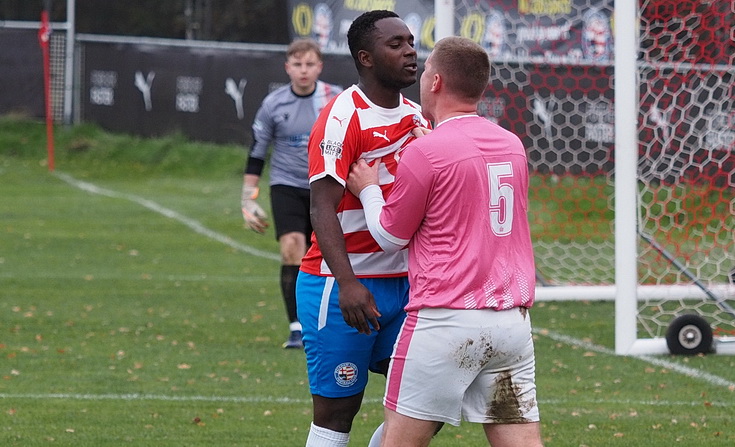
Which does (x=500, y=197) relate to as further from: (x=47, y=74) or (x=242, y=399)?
(x=47, y=74)

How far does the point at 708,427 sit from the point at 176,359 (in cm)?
351

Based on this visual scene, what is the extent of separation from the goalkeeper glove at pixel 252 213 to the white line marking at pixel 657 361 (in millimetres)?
2580

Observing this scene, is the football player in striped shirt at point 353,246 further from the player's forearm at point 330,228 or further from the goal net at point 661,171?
the goal net at point 661,171

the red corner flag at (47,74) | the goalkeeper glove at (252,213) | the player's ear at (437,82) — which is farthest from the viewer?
the red corner flag at (47,74)

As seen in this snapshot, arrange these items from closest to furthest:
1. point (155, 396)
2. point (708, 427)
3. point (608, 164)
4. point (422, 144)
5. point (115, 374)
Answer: point (422, 144), point (708, 427), point (155, 396), point (115, 374), point (608, 164)

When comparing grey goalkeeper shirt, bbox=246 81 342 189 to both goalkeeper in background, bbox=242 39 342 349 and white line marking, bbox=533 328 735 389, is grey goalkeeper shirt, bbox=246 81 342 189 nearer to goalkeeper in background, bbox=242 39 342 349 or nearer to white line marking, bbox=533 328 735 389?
goalkeeper in background, bbox=242 39 342 349

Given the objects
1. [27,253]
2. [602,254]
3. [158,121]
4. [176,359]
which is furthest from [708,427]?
[158,121]

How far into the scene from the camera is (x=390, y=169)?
14.9 ft

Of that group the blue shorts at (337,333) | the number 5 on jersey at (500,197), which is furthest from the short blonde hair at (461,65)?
the blue shorts at (337,333)

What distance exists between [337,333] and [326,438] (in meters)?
0.39

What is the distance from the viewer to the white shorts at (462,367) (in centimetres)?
404

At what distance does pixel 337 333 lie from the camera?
4.58 meters

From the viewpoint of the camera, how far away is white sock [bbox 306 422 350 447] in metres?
4.62

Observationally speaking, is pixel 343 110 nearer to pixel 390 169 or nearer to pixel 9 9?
pixel 390 169
